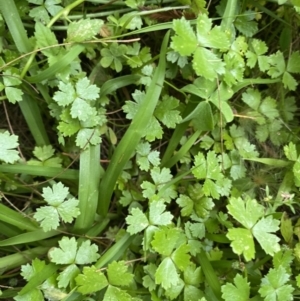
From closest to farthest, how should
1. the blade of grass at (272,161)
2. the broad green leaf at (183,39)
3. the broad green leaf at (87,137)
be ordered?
the broad green leaf at (183,39), the broad green leaf at (87,137), the blade of grass at (272,161)

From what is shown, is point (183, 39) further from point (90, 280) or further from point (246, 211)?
point (90, 280)

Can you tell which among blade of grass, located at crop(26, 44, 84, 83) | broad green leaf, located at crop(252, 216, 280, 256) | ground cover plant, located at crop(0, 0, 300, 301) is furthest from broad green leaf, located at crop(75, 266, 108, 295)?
blade of grass, located at crop(26, 44, 84, 83)

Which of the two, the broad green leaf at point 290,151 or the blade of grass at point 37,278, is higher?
the broad green leaf at point 290,151

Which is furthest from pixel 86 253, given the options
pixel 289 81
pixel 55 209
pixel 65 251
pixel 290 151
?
pixel 289 81

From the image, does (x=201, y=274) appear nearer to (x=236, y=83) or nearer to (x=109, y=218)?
→ (x=109, y=218)

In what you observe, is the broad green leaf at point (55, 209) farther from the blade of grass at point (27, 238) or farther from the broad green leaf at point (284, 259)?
the broad green leaf at point (284, 259)

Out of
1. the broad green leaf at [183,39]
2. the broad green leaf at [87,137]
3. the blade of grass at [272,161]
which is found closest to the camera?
the broad green leaf at [183,39]

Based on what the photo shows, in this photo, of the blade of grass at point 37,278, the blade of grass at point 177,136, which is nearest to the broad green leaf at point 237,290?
the blade of grass at point 177,136

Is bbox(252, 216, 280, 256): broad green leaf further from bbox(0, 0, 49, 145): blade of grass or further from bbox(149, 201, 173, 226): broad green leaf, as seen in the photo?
bbox(0, 0, 49, 145): blade of grass
